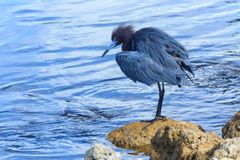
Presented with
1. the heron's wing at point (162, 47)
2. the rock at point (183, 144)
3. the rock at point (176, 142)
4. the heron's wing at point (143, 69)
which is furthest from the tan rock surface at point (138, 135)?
the rock at point (183, 144)

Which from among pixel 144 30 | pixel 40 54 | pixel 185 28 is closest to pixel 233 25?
pixel 185 28

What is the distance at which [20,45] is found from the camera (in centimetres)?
A: 1339

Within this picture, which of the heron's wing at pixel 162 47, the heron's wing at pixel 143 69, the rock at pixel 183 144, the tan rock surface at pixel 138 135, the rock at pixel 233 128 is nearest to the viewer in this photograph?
the rock at pixel 183 144

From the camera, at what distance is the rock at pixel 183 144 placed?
5898 millimetres

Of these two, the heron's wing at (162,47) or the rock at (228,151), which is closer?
the rock at (228,151)

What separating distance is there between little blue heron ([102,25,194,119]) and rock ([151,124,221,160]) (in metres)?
1.76

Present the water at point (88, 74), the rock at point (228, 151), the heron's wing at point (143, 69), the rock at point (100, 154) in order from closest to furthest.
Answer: the rock at point (228, 151) < the rock at point (100, 154) < the heron's wing at point (143, 69) < the water at point (88, 74)

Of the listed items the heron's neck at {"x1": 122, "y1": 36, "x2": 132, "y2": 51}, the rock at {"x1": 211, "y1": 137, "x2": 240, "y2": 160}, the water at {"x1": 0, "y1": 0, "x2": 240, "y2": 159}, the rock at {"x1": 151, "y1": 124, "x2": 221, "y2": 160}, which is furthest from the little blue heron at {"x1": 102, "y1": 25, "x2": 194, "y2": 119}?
the rock at {"x1": 211, "y1": 137, "x2": 240, "y2": 160}

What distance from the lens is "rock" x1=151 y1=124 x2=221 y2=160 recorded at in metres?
5.90

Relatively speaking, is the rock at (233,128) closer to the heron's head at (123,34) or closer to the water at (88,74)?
the water at (88,74)

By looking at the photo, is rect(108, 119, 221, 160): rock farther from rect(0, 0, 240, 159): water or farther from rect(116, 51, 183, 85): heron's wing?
rect(116, 51, 183, 85): heron's wing

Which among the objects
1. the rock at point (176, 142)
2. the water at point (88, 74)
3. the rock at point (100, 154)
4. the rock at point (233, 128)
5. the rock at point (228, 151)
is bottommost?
the water at point (88, 74)

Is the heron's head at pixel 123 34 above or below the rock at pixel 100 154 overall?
above

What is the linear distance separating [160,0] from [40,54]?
445 centimetres
